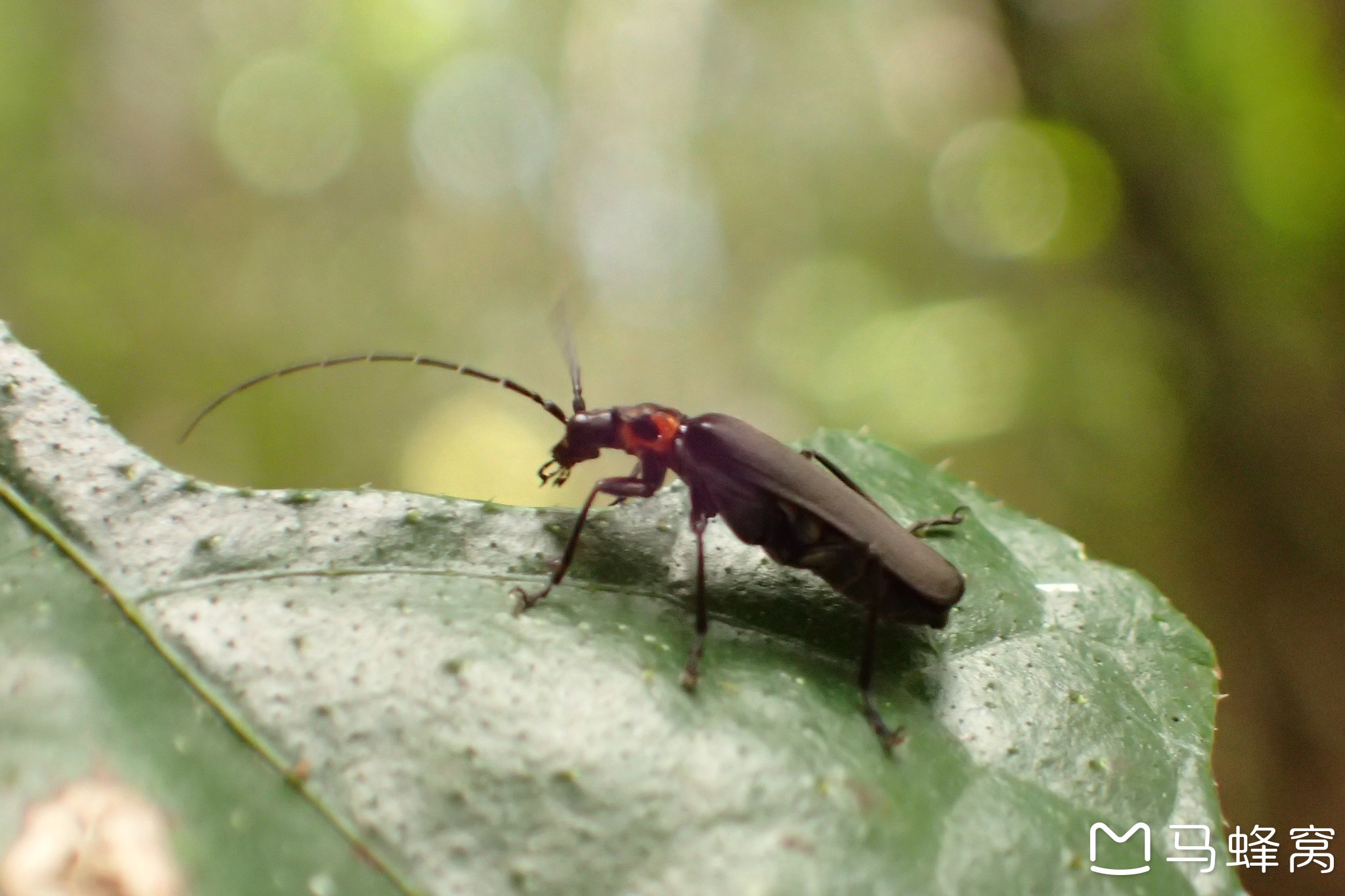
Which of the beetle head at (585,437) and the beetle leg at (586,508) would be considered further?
the beetle head at (585,437)

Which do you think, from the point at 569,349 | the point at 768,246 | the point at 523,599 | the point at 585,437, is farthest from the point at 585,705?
the point at 768,246

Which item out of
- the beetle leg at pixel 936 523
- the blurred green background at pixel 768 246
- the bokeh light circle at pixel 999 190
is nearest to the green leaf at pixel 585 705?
the beetle leg at pixel 936 523

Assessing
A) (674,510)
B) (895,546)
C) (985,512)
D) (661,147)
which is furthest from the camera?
(661,147)

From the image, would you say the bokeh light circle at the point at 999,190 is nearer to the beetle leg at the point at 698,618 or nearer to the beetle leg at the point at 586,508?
the beetle leg at the point at 586,508

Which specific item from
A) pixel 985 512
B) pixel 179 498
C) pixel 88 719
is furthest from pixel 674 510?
pixel 88 719

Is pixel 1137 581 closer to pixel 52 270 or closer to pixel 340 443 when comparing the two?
pixel 340 443

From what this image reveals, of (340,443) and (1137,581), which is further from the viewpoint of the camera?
(340,443)
